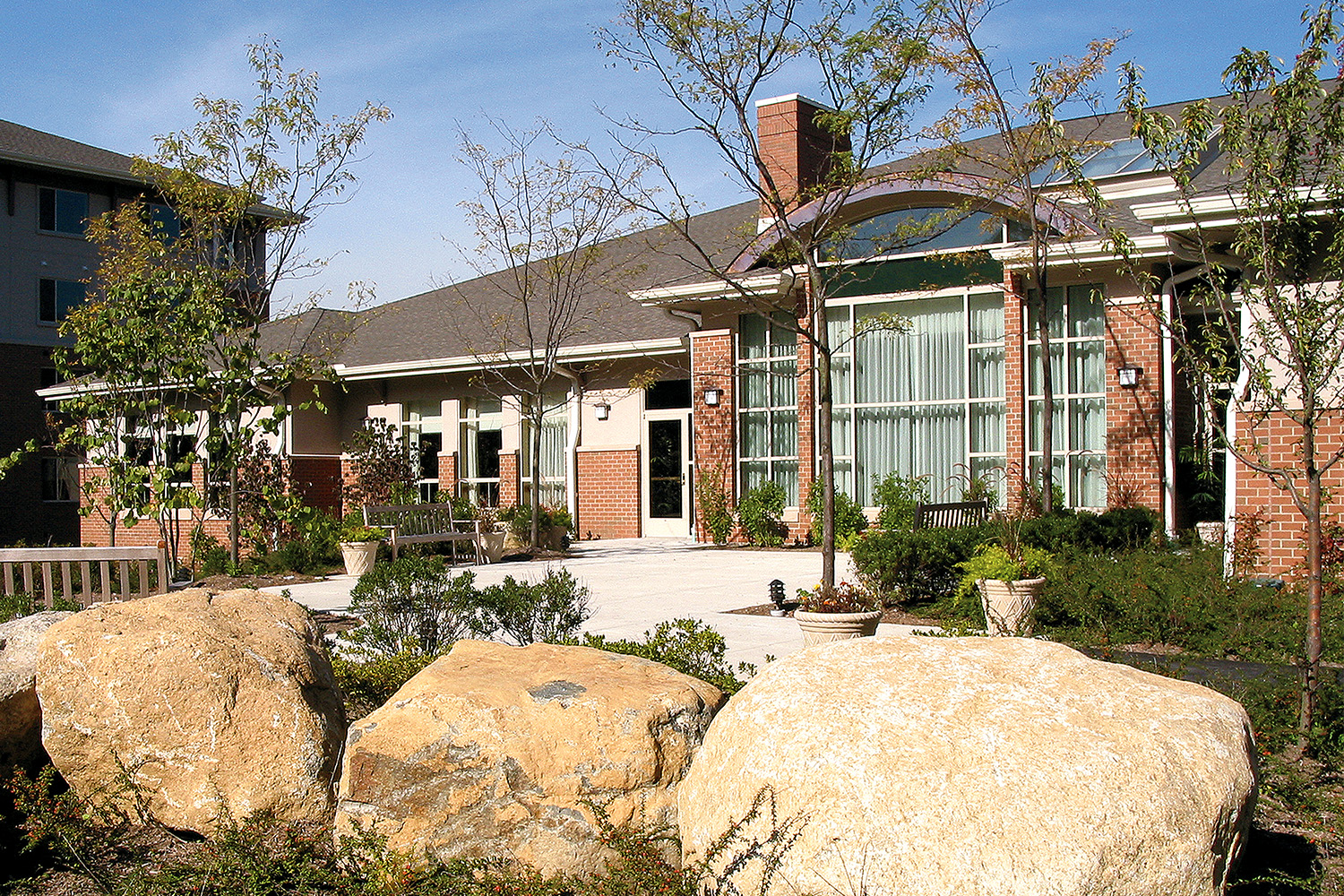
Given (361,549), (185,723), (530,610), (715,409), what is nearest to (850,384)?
(715,409)

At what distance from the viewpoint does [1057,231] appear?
16.0 metres

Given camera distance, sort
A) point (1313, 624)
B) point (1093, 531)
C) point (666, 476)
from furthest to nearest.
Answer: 1. point (666, 476)
2. point (1093, 531)
3. point (1313, 624)

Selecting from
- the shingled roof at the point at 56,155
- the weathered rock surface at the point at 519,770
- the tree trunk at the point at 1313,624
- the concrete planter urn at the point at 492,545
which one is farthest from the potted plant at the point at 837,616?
the shingled roof at the point at 56,155

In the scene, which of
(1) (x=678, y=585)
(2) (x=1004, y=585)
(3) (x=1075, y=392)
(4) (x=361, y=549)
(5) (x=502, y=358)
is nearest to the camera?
(2) (x=1004, y=585)

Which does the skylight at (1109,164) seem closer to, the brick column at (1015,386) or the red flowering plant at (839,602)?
the brick column at (1015,386)

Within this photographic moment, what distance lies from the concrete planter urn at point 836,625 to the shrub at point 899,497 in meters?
9.12

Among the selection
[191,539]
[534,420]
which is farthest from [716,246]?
[191,539]

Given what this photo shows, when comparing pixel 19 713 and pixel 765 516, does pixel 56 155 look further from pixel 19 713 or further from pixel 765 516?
pixel 19 713

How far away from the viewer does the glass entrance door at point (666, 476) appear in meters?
20.9

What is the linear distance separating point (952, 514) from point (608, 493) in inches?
364

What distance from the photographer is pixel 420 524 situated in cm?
1759

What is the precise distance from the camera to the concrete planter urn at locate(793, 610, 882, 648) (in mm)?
7820

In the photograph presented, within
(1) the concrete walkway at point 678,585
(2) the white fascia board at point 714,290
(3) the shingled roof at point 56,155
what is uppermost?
(3) the shingled roof at point 56,155

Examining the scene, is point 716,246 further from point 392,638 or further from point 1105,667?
point 1105,667
